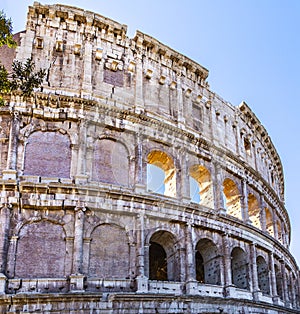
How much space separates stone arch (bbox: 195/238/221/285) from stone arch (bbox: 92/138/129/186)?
3.92 m

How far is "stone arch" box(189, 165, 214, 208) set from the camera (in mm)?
17859

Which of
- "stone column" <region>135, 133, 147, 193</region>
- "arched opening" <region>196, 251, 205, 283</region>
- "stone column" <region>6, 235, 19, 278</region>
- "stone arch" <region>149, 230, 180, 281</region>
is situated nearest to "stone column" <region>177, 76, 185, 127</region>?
"stone column" <region>135, 133, 147, 193</region>

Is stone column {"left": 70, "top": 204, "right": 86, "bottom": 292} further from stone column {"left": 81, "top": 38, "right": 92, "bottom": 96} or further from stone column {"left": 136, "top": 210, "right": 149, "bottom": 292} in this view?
stone column {"left": 81, "top": 38, "right": 92, "bottom": 96}

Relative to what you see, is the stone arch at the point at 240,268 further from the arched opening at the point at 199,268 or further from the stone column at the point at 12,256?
the stone column at the point at 12,256

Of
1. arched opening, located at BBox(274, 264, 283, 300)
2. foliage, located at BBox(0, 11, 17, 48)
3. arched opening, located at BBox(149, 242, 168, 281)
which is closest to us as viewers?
foliage, located at BBox(0, 11, 17, 48)

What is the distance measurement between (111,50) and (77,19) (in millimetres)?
1708

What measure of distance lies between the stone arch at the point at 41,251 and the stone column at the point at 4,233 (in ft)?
1.14

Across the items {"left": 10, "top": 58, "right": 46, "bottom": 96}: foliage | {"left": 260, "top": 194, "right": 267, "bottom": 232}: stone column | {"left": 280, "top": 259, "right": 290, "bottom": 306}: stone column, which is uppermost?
{"left": 10, "top": 58, "right": 46, "bottom": 96}: foliage

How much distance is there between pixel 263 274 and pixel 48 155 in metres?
10.6

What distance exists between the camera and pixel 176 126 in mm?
17500

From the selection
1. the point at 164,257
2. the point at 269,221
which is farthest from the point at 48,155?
the point at 269,221

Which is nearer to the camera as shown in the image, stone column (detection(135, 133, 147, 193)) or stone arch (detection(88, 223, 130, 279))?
stone arch (detection(88, 223, 130, 279))

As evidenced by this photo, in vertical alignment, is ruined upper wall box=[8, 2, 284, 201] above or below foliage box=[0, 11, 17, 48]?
above

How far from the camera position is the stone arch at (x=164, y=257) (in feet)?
50.1
